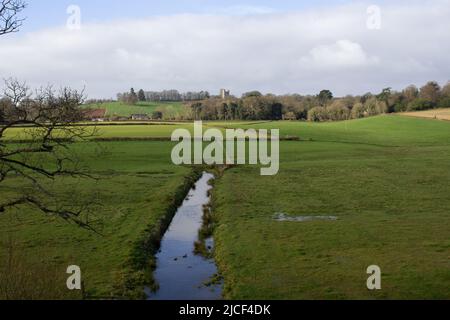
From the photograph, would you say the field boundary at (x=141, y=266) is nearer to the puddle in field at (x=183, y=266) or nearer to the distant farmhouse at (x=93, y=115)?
the puddle in field at (x=183, y=266)

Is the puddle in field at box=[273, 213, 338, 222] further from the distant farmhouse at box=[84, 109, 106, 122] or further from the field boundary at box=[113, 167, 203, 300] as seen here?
the distant farmhouse at box=[84, 109, 106, 122]

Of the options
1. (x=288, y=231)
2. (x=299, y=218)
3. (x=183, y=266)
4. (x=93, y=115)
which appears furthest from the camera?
(x=93, y=115)

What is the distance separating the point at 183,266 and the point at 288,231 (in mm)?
6505

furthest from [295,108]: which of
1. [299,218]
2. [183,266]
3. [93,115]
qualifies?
[183,266]

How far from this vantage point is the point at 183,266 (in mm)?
20203

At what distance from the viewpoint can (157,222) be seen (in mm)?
26938

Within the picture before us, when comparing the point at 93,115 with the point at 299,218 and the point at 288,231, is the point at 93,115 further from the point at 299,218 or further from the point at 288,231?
the point at 288,231

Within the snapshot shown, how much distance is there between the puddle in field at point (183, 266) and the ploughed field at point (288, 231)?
2.59ft

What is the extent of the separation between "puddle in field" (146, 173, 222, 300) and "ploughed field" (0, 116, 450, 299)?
79cm
